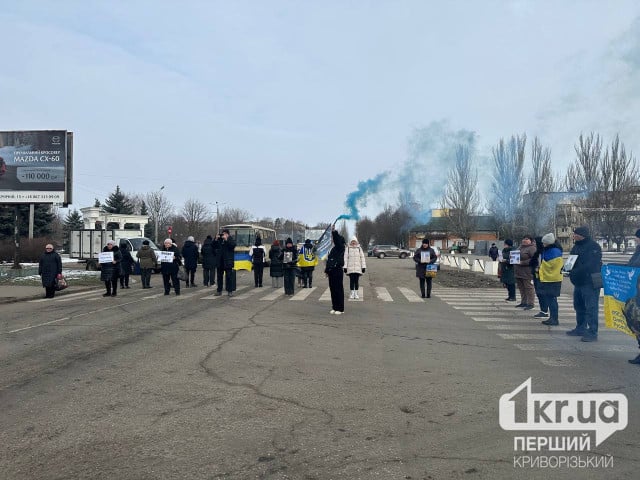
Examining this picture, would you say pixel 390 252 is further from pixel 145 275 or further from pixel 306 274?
pixel 145 275

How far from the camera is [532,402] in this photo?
5.26m

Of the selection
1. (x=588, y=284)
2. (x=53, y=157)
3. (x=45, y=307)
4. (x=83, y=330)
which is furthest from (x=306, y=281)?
(x=53, y=157)

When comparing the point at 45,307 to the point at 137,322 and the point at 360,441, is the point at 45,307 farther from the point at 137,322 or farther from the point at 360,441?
the point at 360,441

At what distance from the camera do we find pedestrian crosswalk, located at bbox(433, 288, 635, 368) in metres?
7.77

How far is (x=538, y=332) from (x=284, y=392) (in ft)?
19.8

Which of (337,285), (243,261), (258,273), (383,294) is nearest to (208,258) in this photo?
(258,273)

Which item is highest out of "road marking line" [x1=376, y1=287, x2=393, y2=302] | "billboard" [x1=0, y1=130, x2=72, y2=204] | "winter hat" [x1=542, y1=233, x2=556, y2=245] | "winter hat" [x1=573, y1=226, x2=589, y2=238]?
"billboard" [x1=0, y1=130, x2=72, y2=204]

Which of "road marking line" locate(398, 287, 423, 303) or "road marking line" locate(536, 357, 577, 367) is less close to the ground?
"road marking line" locate(536, 357, 577, 367)

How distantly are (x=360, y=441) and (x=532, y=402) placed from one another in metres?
2.11

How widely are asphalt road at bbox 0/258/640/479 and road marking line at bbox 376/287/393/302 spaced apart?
432cm

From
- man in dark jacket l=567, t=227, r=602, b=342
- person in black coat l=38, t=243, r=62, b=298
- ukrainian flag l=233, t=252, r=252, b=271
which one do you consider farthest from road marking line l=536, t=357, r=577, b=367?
ukrainian flag l=233, t=252, r=252, b=271

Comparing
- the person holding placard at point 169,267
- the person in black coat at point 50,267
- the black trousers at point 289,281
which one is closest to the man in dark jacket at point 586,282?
the black trousers at point 289,281

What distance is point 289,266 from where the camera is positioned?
16.9m

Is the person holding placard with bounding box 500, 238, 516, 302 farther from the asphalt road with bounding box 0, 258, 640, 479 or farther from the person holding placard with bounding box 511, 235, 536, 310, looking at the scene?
the asphalt road with bounding box 0, 258, 640, 479
